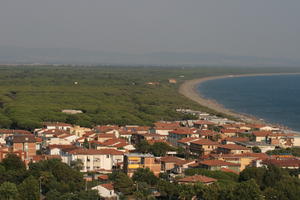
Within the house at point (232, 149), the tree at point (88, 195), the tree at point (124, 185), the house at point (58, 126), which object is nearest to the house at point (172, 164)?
the house at point (232, 149)

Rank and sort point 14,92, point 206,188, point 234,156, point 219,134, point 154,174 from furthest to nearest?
point 14,92 → point 219,134 → point 234,156 → point 154,174 → point 206,188

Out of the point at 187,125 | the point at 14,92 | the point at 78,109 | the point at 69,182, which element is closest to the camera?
the point at 69,182

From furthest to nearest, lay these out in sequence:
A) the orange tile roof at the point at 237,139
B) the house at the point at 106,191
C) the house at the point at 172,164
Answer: the orange tile roof at the point at 237,139 < the house at the point at 172,164 < the house at the point at 106,191

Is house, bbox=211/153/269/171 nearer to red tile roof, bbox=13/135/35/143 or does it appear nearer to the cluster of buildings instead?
the cluster of buildings

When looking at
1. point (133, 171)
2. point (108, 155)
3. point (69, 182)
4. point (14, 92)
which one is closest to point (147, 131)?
point (108, 155)

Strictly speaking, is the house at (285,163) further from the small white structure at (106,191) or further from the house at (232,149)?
the small white structure at (106,191)

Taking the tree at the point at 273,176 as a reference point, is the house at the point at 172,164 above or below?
below

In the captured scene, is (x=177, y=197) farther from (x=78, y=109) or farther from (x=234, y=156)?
(x=78, y=109)

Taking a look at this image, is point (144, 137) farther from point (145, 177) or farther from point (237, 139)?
point (145, 177)
